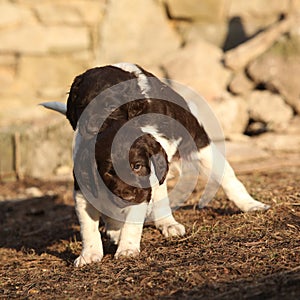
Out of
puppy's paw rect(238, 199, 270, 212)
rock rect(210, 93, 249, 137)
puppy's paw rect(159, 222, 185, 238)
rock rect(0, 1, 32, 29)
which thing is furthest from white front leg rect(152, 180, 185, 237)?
rock rect(0, 1, 32, 29)

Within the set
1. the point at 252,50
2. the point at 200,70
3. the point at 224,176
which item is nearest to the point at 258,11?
the point at 252,50

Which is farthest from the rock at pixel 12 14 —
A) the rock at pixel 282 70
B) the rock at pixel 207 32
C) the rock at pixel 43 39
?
the rock at pixel 282 70

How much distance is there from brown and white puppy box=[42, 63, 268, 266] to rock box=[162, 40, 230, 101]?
7731mm

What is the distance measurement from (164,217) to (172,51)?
33.6ft

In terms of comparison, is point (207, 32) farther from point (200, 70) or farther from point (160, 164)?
point (160, 164)

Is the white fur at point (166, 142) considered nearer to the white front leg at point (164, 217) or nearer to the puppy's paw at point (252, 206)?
the white front leg at point (164, 217)

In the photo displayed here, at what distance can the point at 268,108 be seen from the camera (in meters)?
12.4

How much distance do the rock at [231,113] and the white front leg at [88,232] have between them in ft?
24.4

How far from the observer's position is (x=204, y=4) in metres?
15.7

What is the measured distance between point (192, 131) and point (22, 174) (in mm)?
6306

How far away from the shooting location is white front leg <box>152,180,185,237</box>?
5.27m

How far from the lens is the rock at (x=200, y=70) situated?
42.4ft

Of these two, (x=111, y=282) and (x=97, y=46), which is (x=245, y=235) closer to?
(x=111, y=282)

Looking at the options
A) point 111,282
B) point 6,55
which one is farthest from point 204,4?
point 111,282
